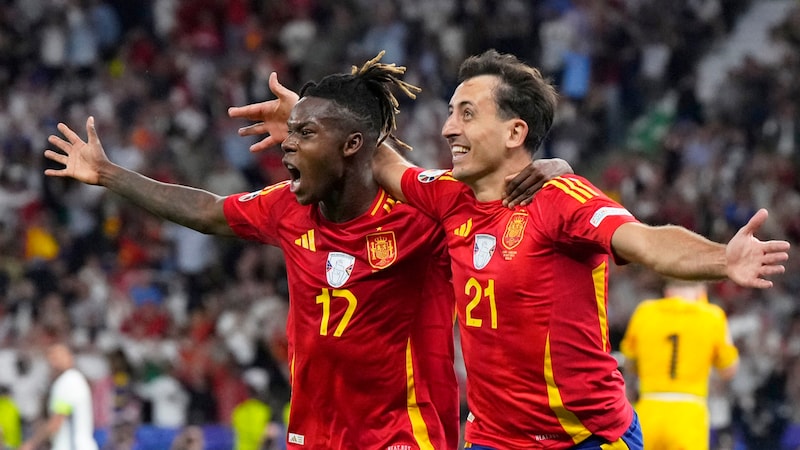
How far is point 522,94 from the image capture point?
232 inches

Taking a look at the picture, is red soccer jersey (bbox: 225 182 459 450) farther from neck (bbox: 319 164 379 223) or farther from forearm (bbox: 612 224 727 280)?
forearm (bbox: 612 224 727 280)

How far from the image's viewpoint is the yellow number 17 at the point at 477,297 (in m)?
5.55

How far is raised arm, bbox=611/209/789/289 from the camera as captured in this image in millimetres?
4508

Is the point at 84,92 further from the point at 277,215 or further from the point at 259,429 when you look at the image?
the point at 277,215

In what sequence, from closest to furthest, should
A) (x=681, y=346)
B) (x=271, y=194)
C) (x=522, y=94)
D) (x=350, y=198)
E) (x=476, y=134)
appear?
(x=476, y=134), (x=522, y=94), (x=350, y=198), (x=271, y=194), (x=681, y=346)

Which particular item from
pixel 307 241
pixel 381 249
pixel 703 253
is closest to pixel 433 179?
pixel 381 249

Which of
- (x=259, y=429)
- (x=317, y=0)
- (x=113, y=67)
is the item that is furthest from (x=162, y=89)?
(x=259, y=429)

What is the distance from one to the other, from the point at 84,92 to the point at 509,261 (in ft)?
43.1

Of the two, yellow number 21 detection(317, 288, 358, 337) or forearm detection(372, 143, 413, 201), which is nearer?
yellow number 21 detection(317, 288, 358, 337)

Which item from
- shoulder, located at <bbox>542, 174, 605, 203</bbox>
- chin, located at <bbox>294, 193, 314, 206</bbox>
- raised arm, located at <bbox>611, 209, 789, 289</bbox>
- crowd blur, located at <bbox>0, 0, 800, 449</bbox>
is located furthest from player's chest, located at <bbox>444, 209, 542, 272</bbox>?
crowd blur, located at <bbox>0, 0, 800, 449</bbox>

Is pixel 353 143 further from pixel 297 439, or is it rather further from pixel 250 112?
pixel 297 439

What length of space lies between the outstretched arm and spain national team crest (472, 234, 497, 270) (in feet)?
4.44

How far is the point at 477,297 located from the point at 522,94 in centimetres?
92

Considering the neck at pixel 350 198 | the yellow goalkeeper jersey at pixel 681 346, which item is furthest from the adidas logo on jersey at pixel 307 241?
the yellow goalkeeper jersey at pixel 681 346
